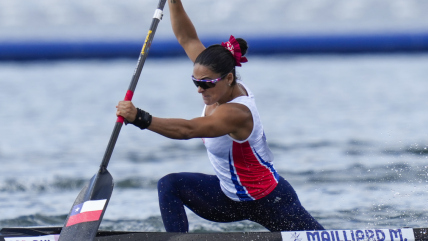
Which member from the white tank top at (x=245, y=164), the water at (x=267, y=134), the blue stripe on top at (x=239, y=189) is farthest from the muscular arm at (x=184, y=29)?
the water at (x=267, y=134)

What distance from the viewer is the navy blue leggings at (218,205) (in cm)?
356

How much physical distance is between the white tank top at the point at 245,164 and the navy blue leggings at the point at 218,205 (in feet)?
0.19

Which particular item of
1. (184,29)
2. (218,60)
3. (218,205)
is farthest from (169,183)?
(184,29)

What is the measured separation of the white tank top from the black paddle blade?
67 centimetres

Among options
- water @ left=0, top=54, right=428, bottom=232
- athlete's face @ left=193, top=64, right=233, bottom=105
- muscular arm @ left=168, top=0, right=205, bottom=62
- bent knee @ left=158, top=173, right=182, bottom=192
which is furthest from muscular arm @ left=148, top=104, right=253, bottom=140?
water @ left=0, top=54, right=428, bottom=232

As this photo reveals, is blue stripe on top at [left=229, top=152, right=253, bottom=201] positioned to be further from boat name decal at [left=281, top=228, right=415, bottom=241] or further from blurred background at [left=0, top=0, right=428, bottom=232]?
blurred background at [left=0, top=0, right=428, bottom=232]

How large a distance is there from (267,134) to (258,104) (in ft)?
11.0

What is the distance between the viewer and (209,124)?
3205 millimetres

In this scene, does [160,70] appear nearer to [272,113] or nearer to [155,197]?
[272,113]

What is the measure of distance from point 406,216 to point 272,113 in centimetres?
628

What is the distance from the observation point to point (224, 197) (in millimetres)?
3645

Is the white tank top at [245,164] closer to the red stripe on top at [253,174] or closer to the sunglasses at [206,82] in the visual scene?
the red stripe on top at [253,174]

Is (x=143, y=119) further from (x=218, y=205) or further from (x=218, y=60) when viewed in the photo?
(x=218, y=205)

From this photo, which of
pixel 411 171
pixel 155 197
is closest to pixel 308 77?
pixel 411 171
